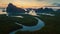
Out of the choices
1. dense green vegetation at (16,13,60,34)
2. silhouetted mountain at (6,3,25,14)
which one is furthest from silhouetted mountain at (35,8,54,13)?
silhouetted mountain at (6,3,25,14)

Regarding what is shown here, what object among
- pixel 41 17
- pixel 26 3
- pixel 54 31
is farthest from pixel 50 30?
pixel 26 3

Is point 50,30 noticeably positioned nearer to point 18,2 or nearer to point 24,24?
A: point 24,24

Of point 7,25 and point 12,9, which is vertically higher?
point 12,9

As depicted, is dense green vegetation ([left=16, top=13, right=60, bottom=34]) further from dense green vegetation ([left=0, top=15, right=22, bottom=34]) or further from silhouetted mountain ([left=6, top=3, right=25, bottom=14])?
silhouetted mountain ([left=6, top=3, right=25, bottom=14])

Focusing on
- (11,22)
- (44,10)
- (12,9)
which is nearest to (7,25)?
(11,22)

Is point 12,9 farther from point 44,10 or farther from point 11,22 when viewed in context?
point 44,10

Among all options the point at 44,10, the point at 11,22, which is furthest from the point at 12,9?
the point at 44,10

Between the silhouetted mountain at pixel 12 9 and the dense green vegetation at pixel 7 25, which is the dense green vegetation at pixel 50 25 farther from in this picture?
the silhouetted mountain at pixel 12 9

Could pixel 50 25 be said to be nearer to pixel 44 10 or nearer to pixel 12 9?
pixel 44 10

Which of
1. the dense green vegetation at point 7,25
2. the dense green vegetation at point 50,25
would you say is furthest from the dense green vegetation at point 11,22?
the dense green vegetation at point 50,25
